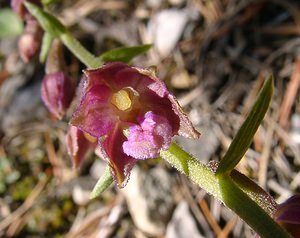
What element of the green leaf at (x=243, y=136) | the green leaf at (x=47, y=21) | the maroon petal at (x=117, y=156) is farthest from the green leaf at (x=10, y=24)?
the green leaf at (x=243, y=136)

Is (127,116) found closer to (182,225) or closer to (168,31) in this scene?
(182,225)

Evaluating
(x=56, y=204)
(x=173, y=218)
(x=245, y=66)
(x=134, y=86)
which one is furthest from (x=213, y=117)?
(x=134, y=86)

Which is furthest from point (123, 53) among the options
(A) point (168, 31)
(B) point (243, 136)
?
(A) point (168, 31)

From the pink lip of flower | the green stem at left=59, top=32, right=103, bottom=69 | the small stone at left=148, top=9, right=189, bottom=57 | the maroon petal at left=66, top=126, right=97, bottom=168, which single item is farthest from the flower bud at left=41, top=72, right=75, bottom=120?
the small stone at left=148, top=9, right=189, bottom=57

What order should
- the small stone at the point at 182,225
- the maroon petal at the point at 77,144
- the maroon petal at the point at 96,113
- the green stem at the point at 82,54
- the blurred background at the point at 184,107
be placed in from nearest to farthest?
the maroon petal at the point at 96,113
the maroon petal at the point at 77,144
the green stem at the point at 82,54
the small stone at the point at 182,225
the blurred background at the point at 184,107

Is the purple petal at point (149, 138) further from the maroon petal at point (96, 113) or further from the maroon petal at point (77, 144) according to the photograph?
the maroon petal at point (77, 144)

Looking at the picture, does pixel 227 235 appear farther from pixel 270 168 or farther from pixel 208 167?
pixel 208 167

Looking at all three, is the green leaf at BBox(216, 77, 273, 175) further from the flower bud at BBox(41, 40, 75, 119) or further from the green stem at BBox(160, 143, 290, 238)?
the flower bud at BBox(41, 40, 75, 119)
